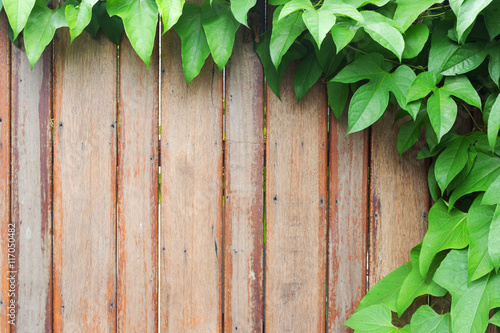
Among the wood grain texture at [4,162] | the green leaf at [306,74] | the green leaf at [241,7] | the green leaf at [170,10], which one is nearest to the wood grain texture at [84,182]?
the wood grain texture at [4,162]

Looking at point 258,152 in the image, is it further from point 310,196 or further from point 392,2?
point 392,2

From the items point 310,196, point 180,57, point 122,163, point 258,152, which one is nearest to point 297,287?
point 310,196

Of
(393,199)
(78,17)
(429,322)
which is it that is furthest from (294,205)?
(78,17)

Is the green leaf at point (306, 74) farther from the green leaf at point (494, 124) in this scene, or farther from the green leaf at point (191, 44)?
the green leaf at point (494, 124)

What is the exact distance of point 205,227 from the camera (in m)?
0.99

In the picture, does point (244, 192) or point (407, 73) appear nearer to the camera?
point (407, 73)

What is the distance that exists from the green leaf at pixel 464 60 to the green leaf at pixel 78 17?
0.82m

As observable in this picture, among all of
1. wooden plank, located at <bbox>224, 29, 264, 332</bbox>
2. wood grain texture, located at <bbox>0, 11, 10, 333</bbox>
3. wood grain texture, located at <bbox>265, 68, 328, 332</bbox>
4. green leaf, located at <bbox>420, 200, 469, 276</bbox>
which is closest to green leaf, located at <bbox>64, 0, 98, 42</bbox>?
wood grain texture, located at <bbox>0, 11, 10, 333</bbox>

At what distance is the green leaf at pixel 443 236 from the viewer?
0.84 m

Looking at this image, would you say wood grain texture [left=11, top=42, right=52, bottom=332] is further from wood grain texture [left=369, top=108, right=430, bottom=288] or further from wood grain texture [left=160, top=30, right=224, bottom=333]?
wood grain texture [left=369, top=108, right=430, bottom=288]

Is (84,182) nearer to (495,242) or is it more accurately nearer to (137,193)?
(137,193)

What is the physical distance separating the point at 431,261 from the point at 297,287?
0.35 meters

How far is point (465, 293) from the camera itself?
804mm

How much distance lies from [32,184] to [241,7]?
707mm
